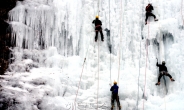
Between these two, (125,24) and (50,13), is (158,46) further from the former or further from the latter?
(50,13)

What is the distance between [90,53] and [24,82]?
8.66ft

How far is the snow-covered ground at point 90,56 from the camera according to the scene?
29.1ft

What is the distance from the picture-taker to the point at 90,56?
9.76 meters

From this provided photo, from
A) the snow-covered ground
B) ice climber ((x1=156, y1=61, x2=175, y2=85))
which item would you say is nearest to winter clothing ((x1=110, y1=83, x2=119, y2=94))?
the snow-covered ground

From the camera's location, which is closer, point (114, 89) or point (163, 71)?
point (114, 89)

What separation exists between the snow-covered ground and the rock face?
0.23 m

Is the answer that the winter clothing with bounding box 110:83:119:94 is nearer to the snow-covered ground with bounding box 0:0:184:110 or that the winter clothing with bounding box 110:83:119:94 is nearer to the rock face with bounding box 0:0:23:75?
the snow-covered ground with bounding box 0:0:184:110

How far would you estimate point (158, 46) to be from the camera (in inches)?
392

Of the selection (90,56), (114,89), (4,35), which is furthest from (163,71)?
(4,35)

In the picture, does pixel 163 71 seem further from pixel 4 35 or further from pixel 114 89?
pixel 4 35

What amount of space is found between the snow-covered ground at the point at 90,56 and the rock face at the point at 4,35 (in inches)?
9.1

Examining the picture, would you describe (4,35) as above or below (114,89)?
above

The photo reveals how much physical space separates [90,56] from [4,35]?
3333 millimetres

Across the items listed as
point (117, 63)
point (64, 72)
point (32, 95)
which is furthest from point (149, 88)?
point (32, 95)
